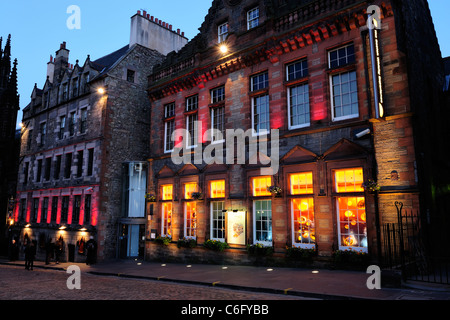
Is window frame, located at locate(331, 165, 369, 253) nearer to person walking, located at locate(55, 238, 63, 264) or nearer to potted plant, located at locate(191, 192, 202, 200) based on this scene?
potted plant, located at locate(191, 192, 202, 200)

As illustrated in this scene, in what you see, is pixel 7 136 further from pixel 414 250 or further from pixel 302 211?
pixel 414 250

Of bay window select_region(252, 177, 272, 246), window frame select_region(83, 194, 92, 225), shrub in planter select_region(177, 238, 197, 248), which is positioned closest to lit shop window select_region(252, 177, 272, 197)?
bay window select_region(252, 177, 272, 246)

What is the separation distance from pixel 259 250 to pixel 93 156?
14.5 meters

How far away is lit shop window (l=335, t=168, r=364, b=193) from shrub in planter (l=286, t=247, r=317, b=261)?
2653 mm

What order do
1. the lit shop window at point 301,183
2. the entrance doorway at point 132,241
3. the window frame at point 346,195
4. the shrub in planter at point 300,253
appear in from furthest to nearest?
1. the entrance doorway at point 132,241
2. the lit shop window at point 301,183
3. the shrub in planter at point 300,253
4. the window frame at point 346,195

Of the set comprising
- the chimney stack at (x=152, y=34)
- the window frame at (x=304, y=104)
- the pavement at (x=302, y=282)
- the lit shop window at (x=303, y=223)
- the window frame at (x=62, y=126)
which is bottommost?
the pavement at (x=302, y=282)

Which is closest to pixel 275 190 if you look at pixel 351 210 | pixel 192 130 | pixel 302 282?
pixel 351 210

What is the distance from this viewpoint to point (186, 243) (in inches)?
690

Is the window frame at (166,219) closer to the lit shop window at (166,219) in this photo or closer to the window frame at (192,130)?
the lit shop window at (166,219)

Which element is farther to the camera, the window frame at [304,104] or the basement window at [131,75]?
the basement window at [131,75]

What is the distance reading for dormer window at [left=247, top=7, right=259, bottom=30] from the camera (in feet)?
55.1

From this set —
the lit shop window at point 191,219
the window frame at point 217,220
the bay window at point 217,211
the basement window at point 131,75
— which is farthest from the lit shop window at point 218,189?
the basement window at point 131,75

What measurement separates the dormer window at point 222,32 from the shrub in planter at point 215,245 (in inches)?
426

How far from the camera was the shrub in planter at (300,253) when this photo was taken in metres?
12.9
